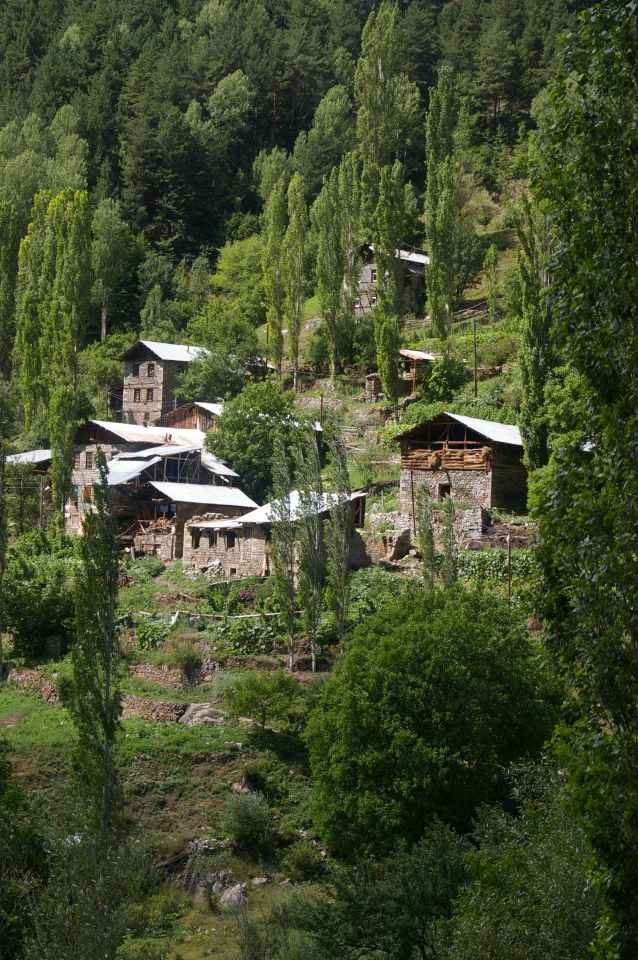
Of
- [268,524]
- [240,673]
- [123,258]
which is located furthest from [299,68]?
[240,673]

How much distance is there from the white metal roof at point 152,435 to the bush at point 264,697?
21.1 m

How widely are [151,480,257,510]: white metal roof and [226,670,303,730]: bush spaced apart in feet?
44.2

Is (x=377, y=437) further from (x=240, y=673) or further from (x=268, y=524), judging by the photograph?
(x=240, y=673)

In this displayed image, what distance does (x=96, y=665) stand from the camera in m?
22.5

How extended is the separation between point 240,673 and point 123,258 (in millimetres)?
47292

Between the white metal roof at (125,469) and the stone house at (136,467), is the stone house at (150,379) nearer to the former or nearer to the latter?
the stone house at (136,467)

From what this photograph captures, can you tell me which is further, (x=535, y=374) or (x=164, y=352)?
(x=164, y=352)

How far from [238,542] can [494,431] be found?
975 centimetres

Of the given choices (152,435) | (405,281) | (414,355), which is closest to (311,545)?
(414,355)

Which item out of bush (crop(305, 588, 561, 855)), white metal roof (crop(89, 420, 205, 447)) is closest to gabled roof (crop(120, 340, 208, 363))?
white metal roof (crop(89, 420, 205, 447))

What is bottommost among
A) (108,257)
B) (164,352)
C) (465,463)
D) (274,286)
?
(465,463)

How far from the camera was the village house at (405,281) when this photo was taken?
59625 millimetres

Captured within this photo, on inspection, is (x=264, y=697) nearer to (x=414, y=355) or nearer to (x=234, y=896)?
(x=234, y=896)

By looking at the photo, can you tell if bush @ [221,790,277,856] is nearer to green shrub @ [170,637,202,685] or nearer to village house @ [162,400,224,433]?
green shrub @ [170,637,202,685]
